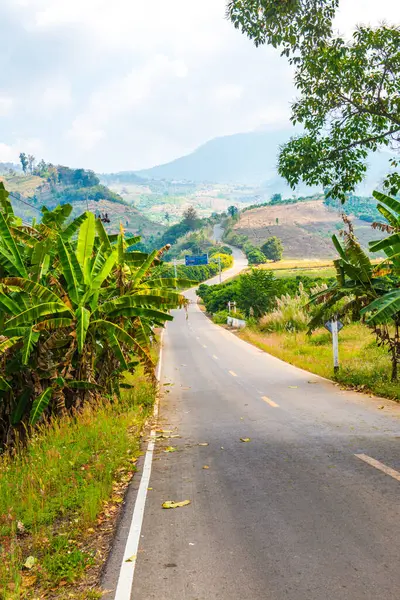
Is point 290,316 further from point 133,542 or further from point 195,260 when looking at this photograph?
point 195,260

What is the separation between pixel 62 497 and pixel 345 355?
700 inches

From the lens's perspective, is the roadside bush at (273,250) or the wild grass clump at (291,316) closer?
the wild grass clump at (291,316)

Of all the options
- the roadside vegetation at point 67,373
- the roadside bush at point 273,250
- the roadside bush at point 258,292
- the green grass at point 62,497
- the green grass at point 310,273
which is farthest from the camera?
the roadside bush at point 273,250

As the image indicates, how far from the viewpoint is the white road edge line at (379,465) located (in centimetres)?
703

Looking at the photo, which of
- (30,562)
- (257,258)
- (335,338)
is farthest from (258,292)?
(257,258)

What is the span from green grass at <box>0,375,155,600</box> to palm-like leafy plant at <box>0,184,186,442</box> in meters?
0.95

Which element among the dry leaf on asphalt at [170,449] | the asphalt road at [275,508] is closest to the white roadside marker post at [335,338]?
the asphalt road at [275,508]

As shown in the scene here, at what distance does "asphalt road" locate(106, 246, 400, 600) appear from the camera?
4.46 m

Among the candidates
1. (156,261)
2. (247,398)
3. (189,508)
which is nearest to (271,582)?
(189,508)

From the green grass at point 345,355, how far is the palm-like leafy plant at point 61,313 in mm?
7251

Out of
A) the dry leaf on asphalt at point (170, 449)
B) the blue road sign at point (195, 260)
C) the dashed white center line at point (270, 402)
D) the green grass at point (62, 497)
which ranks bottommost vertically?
the dashed white center line at point (270, 402)

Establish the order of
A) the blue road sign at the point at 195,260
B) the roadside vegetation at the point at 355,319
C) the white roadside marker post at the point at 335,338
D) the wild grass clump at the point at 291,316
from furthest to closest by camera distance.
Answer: the blue road sign at the point at 195,260, the wild grass clump at the point at 291,316, the white roadside marker post at the point at 335,338, the roadside vegetation at the point at 355,319

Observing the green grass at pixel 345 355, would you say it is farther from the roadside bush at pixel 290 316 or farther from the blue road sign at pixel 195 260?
the blue road sign at pixel 195 260

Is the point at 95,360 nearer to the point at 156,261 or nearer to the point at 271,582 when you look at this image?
the point at 156,261
